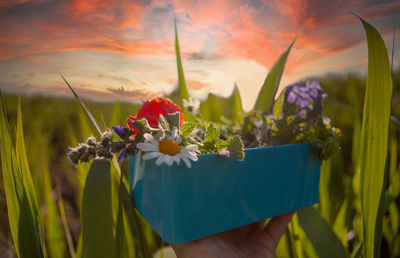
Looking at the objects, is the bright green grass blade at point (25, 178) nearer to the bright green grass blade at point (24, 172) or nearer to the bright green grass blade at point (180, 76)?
the bright green grass blade at point (24, 172)

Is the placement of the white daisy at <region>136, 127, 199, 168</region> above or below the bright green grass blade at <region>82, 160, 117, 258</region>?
above

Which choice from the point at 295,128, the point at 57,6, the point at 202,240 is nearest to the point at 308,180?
the point at 295,128

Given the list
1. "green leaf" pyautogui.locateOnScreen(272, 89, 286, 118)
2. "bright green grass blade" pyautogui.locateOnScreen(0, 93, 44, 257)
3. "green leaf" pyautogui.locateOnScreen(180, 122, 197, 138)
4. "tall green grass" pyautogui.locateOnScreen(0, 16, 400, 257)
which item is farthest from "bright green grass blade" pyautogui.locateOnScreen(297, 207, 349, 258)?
"bright green grass blade" pyautogui.locateOnScreen(0, 93, 44, 257)

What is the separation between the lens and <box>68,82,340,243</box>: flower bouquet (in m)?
0.29

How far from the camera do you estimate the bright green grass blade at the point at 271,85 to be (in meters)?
0.56

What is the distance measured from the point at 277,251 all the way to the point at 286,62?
16.6 inches

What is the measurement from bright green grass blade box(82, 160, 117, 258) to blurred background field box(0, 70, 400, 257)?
4.4 inches

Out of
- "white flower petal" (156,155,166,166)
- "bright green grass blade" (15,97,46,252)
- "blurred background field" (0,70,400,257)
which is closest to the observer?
"white flower petal" (156,155,166,166)

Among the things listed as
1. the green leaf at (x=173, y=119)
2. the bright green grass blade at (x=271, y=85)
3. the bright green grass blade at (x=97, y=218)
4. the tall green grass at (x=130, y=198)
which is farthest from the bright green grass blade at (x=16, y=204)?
the bright green grass blade at (x=271, y=85)

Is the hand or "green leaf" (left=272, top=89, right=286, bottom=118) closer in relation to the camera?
the hand

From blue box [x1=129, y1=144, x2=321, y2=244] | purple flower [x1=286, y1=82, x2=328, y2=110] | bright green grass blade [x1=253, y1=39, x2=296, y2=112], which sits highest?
bright green grass blade [x1=253, y1=39, x2=296, y2=112]

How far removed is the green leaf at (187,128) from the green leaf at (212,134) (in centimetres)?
2

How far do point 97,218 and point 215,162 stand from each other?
0.16m

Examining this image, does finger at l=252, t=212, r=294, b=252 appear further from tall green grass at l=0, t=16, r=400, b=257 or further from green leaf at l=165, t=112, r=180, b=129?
green leaf at l=165, t=112, r=180, b=129
